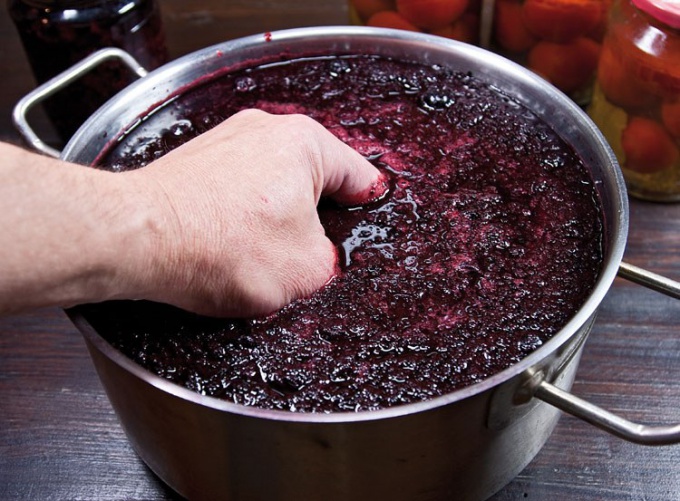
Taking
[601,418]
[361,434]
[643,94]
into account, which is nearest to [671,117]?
[643,94]

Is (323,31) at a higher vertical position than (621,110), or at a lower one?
higher

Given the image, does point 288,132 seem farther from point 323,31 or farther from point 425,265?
point 323,31

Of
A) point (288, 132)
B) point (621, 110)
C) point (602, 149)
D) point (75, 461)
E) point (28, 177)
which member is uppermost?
point (28, 177)

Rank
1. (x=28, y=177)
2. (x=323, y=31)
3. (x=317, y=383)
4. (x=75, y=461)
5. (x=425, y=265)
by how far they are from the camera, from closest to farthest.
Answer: (x=28, y=177), (x=317, y=383), (x=425, y=265), (x=75, y=461), (x=323, y=31)

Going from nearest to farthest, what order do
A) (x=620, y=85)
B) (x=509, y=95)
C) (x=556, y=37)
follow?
1. (x=509, y=95)
2. (x=620, y=85)
3. (x=556, y=37)

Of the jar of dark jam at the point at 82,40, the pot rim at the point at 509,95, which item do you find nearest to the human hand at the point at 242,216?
the pot rim at the point at 509,95

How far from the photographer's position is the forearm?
709 mm

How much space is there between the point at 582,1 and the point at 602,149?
47cm

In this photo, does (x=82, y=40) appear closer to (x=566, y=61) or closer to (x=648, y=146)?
(x=566, y=61)

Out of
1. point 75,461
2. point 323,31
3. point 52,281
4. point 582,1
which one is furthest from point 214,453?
point 582,1

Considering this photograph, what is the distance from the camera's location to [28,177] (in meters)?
0.73

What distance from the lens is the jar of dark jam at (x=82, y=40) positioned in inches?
54.2

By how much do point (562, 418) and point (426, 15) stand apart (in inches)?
31.3

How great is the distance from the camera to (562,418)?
1.11m
